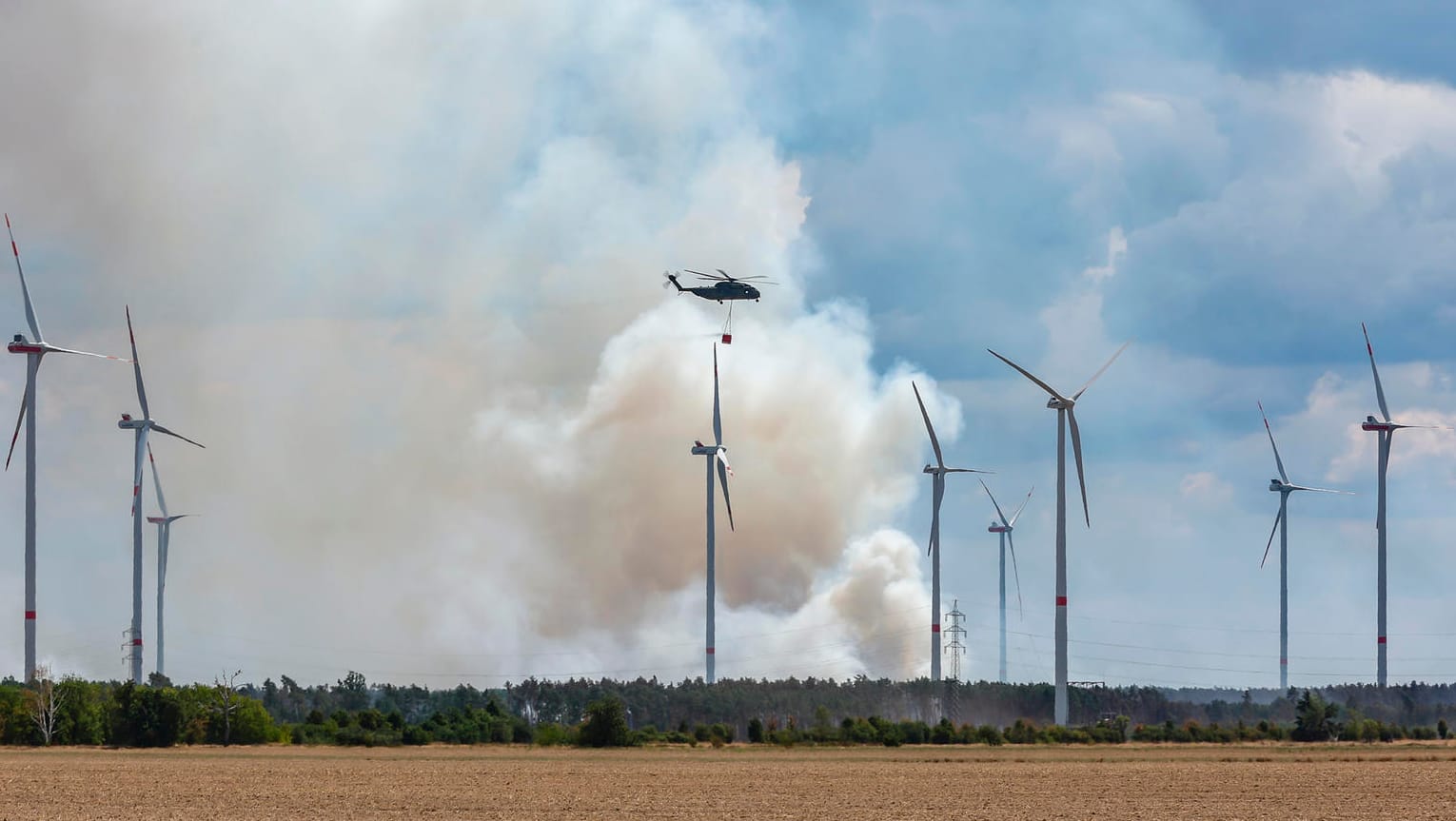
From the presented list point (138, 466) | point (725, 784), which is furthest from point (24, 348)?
point (725, 784)

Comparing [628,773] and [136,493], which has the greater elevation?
[136,493]

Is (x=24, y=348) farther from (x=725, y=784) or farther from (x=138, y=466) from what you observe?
(x=725, y=784)

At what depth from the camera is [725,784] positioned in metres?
93.7

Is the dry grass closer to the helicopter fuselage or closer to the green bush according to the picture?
the green bush

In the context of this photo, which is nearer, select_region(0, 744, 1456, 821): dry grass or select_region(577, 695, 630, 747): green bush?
select_region(0, 744, 1456, 821): dry grass

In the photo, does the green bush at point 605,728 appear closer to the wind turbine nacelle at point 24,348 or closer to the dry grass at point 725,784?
the dry grass at point 725,784

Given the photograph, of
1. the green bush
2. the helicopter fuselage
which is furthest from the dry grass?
the helicopter fuselage

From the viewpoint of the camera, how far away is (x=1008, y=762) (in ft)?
382

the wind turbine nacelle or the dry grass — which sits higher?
the wind turbine nacelle

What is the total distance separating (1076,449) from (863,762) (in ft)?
168

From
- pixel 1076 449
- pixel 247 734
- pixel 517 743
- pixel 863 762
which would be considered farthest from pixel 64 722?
pixel 1076 449

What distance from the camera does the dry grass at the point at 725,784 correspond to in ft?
254

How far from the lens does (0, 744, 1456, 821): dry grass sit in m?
77.4

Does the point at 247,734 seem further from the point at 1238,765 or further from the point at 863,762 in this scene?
the point at 1238,765
